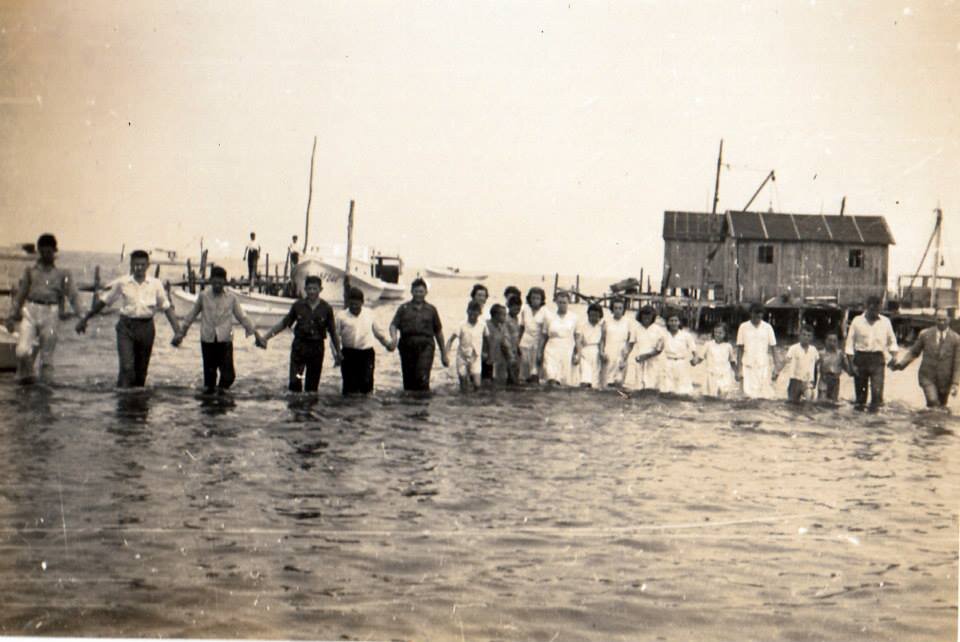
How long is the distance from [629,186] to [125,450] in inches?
193

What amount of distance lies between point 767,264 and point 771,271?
23 centimetres

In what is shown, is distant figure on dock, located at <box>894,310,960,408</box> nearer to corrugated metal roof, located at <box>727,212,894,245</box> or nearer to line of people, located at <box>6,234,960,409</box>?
line of people, located at <box>6,234,960,409</box>

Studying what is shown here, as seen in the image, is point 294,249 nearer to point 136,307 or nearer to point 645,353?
point 136,307

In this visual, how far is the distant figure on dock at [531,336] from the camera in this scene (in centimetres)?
1177

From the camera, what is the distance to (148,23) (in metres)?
7.59

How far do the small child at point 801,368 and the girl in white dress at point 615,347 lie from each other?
71.3 inches

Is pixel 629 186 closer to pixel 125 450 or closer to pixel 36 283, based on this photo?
pixel 125 450

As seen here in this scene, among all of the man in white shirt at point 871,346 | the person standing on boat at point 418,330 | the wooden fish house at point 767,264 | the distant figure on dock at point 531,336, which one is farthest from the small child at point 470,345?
the wooden fish house at point 767,264

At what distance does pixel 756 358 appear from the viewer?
1136cm

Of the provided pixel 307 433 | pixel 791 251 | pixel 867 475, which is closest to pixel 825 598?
pixel 867 475

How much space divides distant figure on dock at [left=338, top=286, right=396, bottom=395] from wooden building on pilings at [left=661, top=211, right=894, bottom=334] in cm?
1259

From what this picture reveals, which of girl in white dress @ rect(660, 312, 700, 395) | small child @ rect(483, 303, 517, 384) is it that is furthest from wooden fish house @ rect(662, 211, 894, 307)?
small child @ rect(483, 303, 517, 384)

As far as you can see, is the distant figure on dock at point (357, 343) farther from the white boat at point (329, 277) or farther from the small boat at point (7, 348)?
the white boat at point (329, 277)

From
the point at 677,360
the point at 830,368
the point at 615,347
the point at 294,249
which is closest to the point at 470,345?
the point at 615,347
